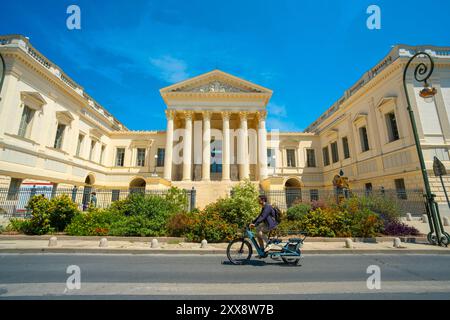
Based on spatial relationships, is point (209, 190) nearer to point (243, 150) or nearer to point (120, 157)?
point (243, 150)

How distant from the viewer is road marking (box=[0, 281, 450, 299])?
370 centimetres

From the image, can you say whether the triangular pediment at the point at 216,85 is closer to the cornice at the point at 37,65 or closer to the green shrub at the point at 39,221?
the cornice at the point at 37,65

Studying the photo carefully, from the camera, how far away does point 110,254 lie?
7277mm

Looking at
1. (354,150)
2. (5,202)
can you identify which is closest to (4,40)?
(5,202)

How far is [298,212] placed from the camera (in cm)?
1116

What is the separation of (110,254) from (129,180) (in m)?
23.3

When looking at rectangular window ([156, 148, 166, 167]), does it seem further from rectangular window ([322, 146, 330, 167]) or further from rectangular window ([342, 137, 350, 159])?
rectangular window ([342, 137, 350, 159])

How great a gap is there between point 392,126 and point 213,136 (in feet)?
64.7

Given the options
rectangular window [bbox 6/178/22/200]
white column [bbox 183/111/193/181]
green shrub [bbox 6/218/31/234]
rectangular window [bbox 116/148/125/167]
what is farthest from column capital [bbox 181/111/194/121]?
green shrub [bbox 6/218/31/234]

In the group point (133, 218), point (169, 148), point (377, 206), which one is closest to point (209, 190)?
point (169, 148)

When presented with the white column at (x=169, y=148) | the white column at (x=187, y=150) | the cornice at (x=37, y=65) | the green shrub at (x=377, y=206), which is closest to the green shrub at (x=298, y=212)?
the green shrub at (x=377, y=206)

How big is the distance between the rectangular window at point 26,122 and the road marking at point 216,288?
17.7m

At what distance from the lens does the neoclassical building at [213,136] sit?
1608 cm
